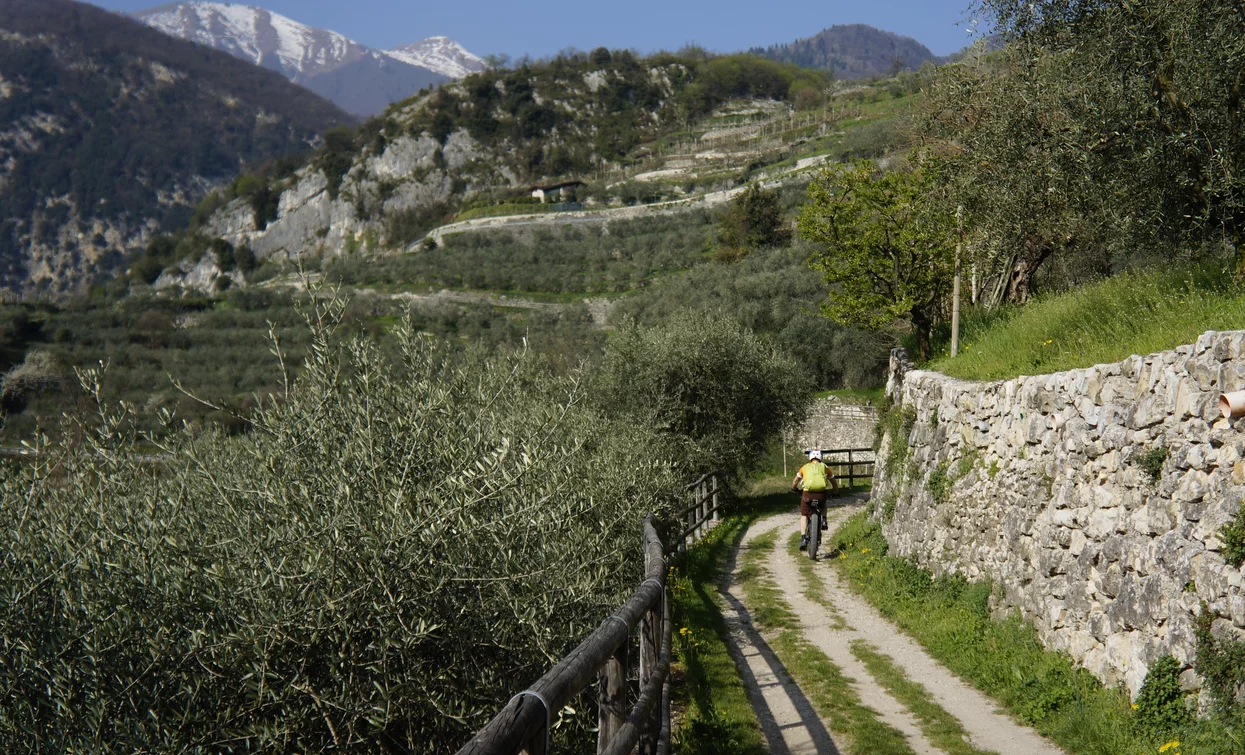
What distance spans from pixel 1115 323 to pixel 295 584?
8875mm

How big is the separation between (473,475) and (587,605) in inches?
51.4

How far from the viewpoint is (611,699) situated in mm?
3605

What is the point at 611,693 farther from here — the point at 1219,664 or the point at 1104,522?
the point at 1104,522

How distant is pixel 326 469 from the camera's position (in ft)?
14.9

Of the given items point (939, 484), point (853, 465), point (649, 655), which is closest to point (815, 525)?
point (939, 484)

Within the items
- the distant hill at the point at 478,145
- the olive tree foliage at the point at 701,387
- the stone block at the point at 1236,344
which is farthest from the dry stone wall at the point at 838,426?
the distant hill at the point at 478,145

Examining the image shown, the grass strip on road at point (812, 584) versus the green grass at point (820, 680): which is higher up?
the green grass at point (820, 680)

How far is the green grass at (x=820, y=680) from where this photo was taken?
6.22m

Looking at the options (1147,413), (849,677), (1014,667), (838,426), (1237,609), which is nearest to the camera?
(1237,609)

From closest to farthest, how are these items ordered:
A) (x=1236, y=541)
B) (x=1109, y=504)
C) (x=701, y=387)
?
(x=1236, y=541) → (x=1109, y=504) → (x=701, y=387)

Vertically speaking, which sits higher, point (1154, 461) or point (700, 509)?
point (1154, 461)

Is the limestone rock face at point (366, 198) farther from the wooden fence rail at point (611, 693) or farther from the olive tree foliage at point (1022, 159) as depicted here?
the wooden fence rail at point (611, 693)

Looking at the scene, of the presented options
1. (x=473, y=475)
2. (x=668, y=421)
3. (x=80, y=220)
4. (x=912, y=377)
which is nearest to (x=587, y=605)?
(x=473, y=475)

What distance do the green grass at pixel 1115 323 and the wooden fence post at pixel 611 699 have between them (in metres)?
6.00
